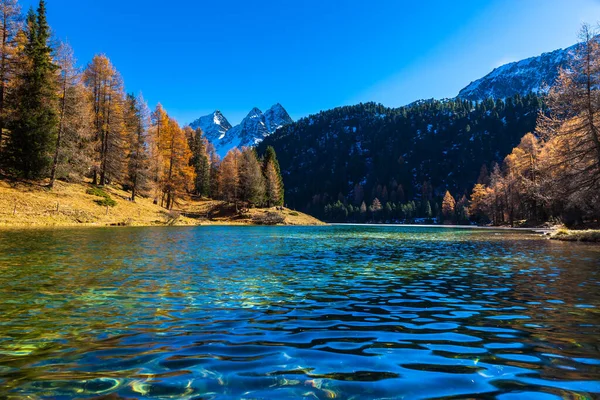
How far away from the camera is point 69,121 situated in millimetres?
44906

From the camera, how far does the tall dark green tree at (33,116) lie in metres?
39.1

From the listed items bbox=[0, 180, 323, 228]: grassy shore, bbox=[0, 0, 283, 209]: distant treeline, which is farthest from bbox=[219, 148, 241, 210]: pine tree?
bbox=[0, 180, 323, 228]: grassy shore

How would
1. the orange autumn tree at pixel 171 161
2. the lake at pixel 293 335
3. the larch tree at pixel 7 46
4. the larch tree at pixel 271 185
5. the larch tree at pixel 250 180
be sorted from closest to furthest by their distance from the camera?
the lake at pixel 293 335 → the larch tree at pixel 7 46 → the orange autumn tree at pixel 171 161 → the larch tree at pixel 250 180 → the larch tree at pixel 271 185

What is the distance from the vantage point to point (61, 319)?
6.79 metres

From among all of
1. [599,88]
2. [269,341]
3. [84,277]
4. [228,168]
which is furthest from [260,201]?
[269,341]

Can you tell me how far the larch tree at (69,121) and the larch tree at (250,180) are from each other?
41699 mm

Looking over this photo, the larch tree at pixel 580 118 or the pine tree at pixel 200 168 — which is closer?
the larch tree at pixel 580 118

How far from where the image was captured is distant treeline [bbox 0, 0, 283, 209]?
3956 cm

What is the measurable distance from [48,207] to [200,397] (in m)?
43.6

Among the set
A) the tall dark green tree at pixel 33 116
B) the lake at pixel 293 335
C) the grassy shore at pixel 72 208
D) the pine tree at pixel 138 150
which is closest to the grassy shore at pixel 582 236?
the lake at pixel 293 335

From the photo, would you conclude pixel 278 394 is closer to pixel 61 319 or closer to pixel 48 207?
pixel 61 319

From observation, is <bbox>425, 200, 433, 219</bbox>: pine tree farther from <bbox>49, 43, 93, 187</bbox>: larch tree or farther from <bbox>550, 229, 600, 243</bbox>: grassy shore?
<bbox>49, 43, 93, 187</bbox>: larch tree

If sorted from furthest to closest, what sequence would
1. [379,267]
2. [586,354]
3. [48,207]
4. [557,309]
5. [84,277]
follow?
[48,207], [379,267], [84,277], [557,309], [586,354]

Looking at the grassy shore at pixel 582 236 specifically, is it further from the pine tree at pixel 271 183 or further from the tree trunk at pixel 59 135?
the pine tree at pixel 271 183
